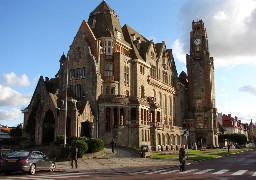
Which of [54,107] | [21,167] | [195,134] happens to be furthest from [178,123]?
[21,167]

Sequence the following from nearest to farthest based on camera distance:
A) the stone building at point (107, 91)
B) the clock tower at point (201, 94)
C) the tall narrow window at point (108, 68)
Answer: the stone building at point (107, 91)
the tall narrow window at point (108, 68)
the clock tower at point (201, 94)

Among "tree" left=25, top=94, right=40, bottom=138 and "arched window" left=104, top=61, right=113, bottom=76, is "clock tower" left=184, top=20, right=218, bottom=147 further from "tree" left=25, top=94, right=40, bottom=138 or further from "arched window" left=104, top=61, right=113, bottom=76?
"tree" left=25, top=94, right=40, bottom=138

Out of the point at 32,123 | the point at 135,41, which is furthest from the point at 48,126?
the point at 135,41

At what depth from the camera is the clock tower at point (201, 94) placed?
86.3 m

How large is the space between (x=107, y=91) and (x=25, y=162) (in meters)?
36.0

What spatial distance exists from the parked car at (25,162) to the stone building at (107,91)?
20.7 metres

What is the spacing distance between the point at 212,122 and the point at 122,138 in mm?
39536

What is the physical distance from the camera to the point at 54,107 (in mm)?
49031

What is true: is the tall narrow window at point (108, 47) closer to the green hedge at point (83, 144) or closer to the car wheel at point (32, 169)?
the green hedge at point (83, 144)

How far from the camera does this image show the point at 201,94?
8969 centimetres

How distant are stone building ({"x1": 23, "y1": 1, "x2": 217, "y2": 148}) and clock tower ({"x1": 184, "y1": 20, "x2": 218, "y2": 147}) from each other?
41.9 feet

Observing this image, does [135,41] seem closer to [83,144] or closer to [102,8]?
[102,8]

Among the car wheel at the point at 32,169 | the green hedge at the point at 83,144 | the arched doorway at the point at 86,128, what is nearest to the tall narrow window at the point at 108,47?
the arched doorway at the point at 86,128

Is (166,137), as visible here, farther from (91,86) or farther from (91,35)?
(91,35)
